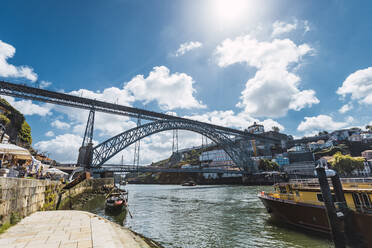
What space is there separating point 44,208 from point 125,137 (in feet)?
75.6

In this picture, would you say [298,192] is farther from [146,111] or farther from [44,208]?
[146,111]

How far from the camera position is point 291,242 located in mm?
7383

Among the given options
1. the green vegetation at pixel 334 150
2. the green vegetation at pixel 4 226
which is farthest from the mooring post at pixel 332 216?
the green vegetation at pixel 334 150

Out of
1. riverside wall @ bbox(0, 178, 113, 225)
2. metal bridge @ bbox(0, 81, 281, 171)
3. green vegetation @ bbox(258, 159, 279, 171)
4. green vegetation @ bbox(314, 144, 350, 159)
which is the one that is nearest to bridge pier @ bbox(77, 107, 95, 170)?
metal bridge @ bbox(0, 81, 281, 171)

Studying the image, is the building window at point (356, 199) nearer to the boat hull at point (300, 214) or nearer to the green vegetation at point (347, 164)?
the boat hull at point (300, 214)

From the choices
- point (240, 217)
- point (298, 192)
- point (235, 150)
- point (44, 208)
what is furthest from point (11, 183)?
point (235, 150)

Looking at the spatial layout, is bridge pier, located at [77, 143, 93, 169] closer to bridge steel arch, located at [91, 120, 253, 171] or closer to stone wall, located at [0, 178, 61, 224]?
bridge steel arch, located at [91, 120, 253, 171]

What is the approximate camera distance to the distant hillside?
27531 mm

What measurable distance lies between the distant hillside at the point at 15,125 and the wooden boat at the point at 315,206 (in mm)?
34783

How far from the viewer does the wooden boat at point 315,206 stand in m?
6.91

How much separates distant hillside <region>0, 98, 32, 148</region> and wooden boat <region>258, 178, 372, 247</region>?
3478cm

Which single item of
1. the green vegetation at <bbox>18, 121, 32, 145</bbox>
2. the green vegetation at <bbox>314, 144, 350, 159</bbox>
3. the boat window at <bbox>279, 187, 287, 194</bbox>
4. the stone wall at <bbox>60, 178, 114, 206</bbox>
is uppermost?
the green vegetation at <bbox>18, 121, 32, 145</bbox>

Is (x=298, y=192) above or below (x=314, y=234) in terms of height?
above

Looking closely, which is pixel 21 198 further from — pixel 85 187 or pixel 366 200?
pixel 85 187
